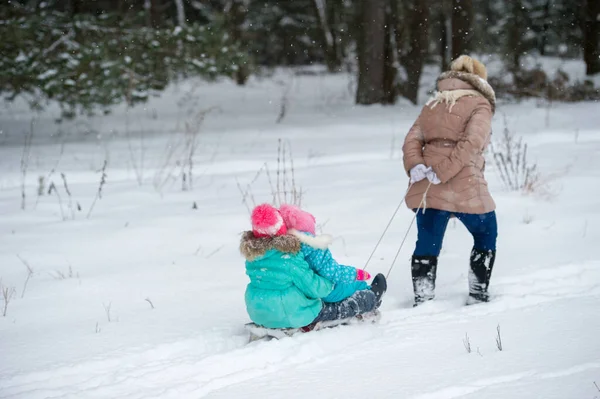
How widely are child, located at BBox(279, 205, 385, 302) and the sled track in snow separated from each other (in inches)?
9.1

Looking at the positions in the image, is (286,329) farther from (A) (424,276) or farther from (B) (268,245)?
(A) (424,276)

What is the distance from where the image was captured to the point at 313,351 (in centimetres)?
329

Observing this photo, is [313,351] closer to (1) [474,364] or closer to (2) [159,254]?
(1) [474,364]

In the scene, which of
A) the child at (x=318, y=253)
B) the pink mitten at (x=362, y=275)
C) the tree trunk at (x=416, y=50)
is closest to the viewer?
the child at (x=318, y=253)

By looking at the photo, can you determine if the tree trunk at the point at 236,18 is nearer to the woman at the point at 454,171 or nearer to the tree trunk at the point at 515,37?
the tree trunk at the point at 515,37

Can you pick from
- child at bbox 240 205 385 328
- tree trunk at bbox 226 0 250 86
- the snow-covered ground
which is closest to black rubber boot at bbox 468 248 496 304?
the snow-covered ground

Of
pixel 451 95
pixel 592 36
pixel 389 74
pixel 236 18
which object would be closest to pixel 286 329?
pixel 451 95

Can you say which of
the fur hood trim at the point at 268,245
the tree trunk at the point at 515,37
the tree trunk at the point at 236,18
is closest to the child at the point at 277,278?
the fur hood trim at the point at 268,245

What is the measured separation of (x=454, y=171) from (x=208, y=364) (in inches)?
73.2

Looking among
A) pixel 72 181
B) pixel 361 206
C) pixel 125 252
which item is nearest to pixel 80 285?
pixel 125 252

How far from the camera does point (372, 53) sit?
1299cm

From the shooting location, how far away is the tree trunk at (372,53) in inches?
505

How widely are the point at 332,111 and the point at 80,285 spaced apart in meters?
9.84

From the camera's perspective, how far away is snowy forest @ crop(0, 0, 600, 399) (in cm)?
310
